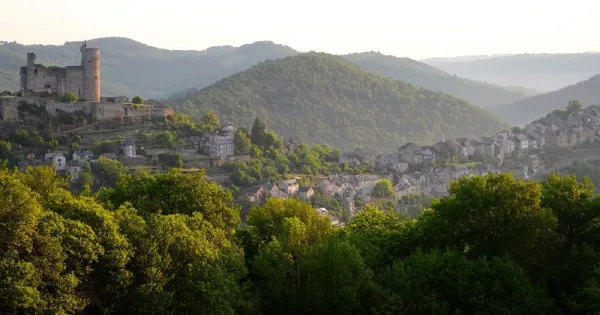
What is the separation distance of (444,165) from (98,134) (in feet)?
142

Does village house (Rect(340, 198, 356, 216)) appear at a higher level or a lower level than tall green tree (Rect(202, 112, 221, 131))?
lower

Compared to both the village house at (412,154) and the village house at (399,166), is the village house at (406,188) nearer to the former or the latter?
the village house at (399,166)

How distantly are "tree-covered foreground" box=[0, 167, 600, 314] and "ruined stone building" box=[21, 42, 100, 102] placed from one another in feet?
167

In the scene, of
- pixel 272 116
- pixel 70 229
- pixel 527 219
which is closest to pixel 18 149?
pixel 70 229

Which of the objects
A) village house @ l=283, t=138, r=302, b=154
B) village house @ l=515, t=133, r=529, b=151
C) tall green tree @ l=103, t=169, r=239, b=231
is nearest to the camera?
tall green tree @ l=103, t=169, r=239, b=231

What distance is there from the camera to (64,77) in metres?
76.6

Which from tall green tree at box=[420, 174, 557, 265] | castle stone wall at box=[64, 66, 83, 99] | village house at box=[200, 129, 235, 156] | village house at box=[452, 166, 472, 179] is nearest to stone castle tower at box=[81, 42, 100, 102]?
castle stone wall at box=[64, 66, 83, 99]

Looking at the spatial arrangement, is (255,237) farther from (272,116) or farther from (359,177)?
(272,116)

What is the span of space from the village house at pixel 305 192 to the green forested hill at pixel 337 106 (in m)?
75.3

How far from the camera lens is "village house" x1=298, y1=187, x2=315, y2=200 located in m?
74.4

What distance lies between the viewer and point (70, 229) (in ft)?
74.3

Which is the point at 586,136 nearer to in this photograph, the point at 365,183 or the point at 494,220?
the point at 365,183

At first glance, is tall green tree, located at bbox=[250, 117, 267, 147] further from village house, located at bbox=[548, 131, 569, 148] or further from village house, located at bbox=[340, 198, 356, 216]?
village house, located at bbox=[548, 131, 569, 148]

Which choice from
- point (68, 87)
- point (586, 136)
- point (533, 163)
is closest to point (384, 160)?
point (533, 163)
